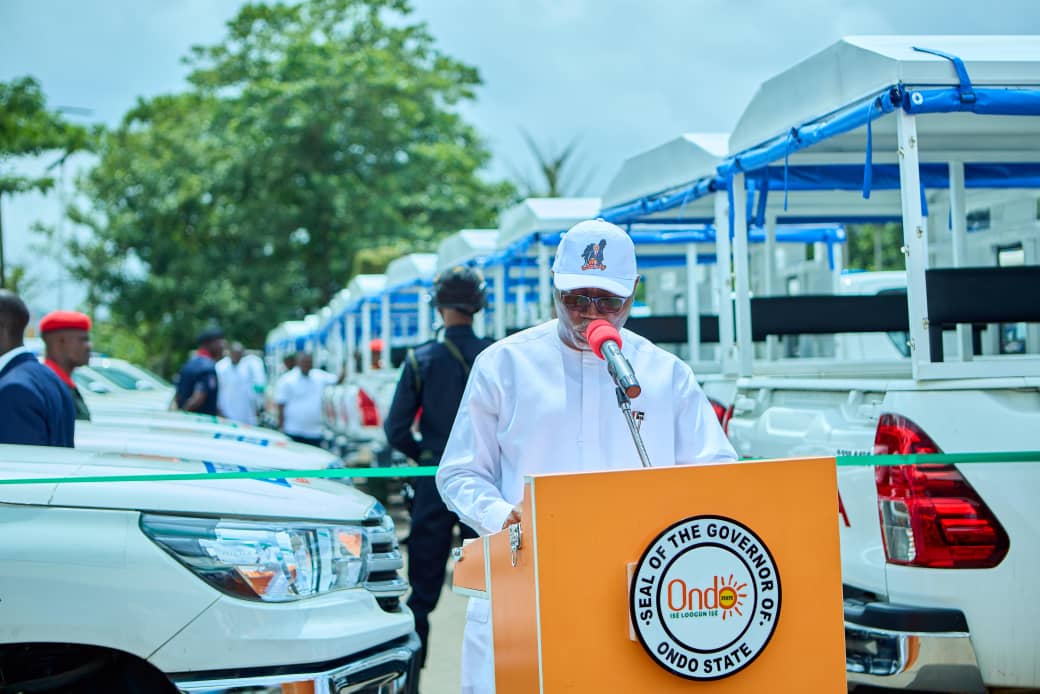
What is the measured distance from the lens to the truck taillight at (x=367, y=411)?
12977mm

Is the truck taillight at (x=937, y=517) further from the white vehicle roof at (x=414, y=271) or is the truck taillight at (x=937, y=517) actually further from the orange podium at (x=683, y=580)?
the white vehicle roof at (x=414, y=271)

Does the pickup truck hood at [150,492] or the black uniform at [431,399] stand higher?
the black uniform at [431,399]

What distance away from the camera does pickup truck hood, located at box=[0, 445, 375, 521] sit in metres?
3.18

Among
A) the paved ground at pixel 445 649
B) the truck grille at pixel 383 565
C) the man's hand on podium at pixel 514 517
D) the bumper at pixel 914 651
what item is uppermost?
the man's hand on podium at pixel 514 517

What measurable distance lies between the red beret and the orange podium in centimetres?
445

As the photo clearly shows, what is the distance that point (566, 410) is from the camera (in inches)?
106

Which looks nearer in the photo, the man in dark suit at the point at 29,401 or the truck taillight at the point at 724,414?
the man in dark suit at the point at 29,401

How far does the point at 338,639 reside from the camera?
3.30 meters

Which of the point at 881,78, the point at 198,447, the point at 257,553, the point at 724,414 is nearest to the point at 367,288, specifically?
the point at 198,447

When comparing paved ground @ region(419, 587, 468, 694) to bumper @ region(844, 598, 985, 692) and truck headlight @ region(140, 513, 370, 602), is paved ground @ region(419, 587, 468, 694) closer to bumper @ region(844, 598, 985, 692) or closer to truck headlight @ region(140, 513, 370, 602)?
truck headlight @ region(140, 513, 370, 602)

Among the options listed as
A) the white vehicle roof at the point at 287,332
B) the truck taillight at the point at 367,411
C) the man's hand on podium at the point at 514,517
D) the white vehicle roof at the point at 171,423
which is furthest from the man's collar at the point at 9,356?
the white vehicle roof at the point at 287,332

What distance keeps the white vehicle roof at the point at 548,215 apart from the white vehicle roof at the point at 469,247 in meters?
1.12

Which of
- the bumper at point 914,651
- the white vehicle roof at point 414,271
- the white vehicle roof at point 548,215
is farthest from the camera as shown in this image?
the white vehicle roof at point 414,271

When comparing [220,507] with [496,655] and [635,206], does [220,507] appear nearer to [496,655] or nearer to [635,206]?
[496,655]
